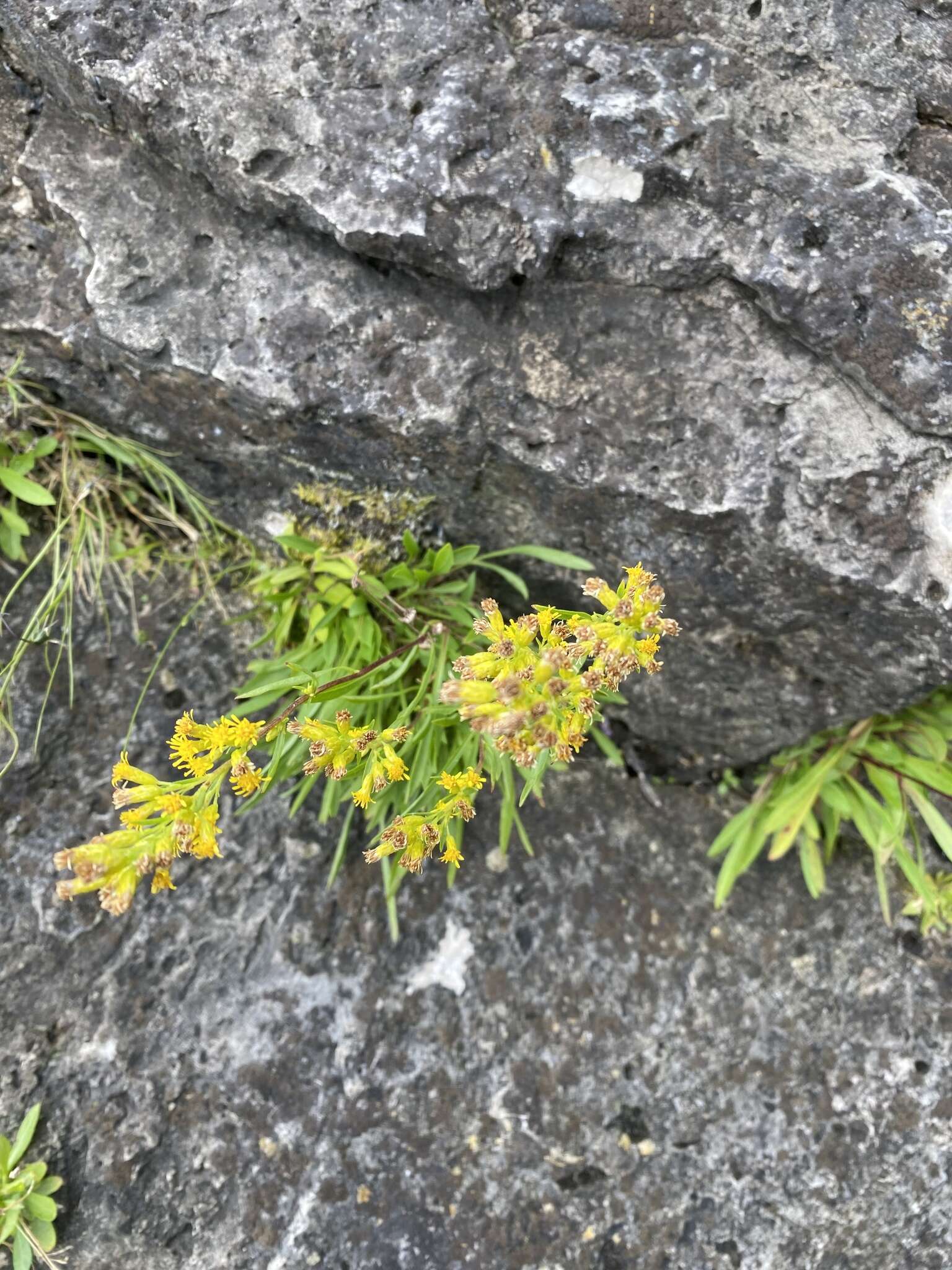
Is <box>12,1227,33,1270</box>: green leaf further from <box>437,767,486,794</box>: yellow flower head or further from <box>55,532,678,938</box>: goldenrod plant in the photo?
<box>437,767,486,794</box>: yellow flower head

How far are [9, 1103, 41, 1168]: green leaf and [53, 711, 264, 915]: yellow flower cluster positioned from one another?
1.09 m

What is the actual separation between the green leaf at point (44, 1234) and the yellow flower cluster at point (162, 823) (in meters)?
1.24

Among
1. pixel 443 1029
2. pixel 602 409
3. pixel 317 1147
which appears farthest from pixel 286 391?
pixel 317 1147

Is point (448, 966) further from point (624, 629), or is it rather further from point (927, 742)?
point (927, 742)

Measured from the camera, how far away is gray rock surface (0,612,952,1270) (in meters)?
2.49

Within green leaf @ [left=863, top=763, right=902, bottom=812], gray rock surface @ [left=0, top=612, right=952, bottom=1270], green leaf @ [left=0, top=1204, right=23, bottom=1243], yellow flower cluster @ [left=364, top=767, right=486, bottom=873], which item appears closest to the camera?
yellow flower cluster @ [left=364, top=767, right=486, bottom=873]

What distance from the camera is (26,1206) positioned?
2332 millimetres

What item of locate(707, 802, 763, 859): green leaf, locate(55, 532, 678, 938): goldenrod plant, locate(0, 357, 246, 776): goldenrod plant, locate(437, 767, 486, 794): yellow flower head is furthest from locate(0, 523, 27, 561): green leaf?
locate(707, 802, 763, 859): green leaf

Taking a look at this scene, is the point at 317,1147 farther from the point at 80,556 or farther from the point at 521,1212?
the point at 80,556

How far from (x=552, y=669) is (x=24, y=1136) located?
2.01m

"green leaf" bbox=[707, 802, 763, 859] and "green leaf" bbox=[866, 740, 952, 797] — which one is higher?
"green leaf" bbox=[866, 740, 952, 797]

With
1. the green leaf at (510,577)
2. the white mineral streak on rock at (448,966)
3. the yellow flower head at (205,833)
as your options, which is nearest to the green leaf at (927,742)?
the green leaf at (510,577)

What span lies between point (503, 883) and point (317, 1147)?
932 millimetres

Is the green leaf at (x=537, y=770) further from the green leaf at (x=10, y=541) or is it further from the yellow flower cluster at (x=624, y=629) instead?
the green leaf at (x=10, y=541)
